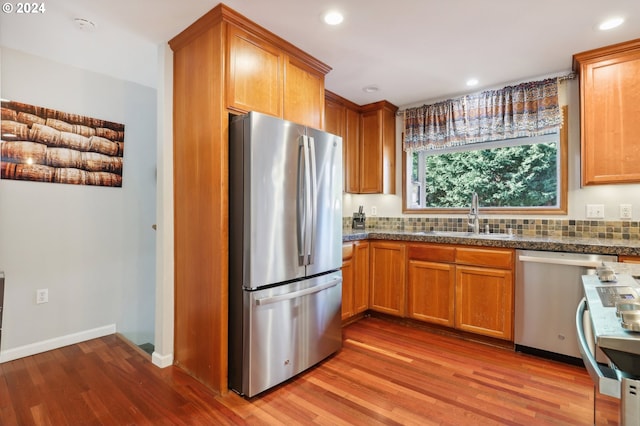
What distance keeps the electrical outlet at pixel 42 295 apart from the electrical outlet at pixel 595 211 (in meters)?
4.52

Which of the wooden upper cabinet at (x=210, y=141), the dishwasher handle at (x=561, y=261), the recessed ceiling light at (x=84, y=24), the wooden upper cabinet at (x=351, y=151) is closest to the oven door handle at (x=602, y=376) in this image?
the wooden upper cabinet at (x=210, y=141)

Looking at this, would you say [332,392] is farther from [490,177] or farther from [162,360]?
[490,177]

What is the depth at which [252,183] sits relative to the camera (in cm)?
192

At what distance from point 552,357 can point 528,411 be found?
880 mm

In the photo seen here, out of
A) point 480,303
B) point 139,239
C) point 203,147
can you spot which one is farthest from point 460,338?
point 139,239

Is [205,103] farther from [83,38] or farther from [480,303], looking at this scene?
[480,303]

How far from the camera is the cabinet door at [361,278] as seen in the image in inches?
126

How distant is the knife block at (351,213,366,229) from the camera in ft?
12.8

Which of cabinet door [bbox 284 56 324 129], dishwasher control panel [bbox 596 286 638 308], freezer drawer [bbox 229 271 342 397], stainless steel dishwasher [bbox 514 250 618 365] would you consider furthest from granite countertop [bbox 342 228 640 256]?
dishwasher control panel [bbox 596 286 638 308]

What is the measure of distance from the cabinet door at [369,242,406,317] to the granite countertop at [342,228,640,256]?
0.12 m

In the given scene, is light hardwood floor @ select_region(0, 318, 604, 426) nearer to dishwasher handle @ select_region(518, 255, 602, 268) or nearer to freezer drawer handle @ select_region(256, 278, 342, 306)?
freezer drawer handle @ select_region(256, 278, 342, 306)

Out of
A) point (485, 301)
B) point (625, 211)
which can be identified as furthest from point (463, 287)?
point (625, 211)

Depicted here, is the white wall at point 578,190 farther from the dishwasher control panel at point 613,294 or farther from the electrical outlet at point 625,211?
the dishwasher control panel at point 613,294

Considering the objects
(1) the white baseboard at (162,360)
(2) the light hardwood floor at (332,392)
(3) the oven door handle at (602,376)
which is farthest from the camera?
(1) the white baseboard at (162,360)
